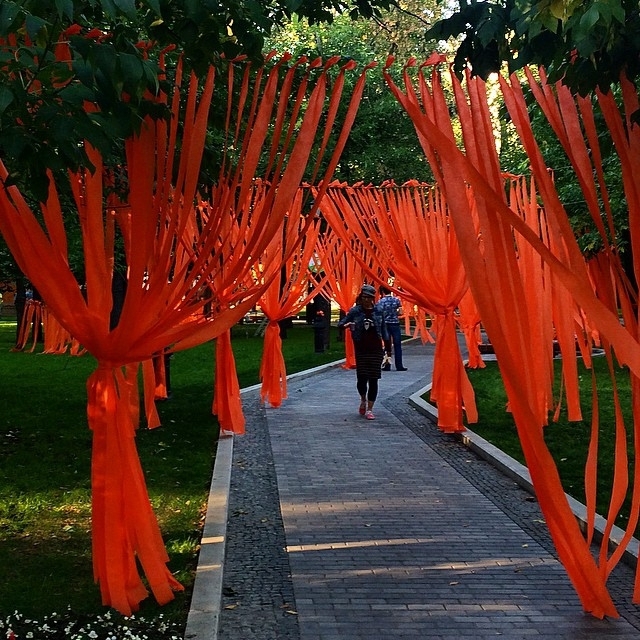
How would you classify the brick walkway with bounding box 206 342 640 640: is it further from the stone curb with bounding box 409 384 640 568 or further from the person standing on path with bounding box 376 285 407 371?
the person standing on path with bounding box 376 285 407 371

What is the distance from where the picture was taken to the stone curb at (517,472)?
20.0 feet

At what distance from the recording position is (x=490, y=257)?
518 centimetres

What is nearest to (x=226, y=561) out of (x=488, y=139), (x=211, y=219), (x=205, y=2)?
(x=211, y=219)

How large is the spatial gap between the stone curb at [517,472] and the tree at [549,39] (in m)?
2.99

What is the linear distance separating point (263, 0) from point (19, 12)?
9.06ft

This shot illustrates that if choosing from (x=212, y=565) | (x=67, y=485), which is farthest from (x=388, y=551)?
(x=67, y=485)

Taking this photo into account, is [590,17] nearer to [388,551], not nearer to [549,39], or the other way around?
[549,39]

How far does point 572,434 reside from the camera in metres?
11.4

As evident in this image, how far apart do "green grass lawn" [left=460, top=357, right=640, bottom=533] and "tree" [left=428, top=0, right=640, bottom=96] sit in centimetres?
410

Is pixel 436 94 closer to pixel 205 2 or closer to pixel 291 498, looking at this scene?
pixel 205 2

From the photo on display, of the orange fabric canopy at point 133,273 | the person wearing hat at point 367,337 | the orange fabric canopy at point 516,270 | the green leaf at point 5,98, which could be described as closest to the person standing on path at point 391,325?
the person wearing hat at point 367,337

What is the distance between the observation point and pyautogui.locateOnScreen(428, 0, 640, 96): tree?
3.54 m

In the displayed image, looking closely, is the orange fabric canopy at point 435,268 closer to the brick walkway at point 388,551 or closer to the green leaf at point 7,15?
the brick walkway at point 388,551

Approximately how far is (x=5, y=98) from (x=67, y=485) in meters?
6.12
